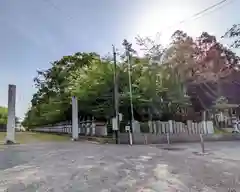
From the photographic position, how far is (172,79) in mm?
22453

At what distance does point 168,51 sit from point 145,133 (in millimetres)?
7974

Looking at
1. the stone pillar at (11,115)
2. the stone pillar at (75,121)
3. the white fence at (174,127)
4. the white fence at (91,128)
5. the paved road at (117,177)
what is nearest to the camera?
the paved road at (117,177)

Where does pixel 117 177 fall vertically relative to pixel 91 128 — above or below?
below

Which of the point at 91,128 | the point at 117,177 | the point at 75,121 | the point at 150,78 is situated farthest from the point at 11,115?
the point at 117,177

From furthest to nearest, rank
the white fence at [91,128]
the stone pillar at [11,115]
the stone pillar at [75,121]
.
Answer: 1. the white fence at [91,128]
2. the stone pillar at [75,121]
3. the stone pillar at [11,115]

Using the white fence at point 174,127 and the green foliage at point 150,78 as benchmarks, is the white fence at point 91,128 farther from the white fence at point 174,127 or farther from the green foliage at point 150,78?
the white fence at point 174,127

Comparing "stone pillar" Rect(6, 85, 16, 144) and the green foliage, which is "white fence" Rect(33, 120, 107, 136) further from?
"stone pillar" Rect(6, 85, 16, 144)

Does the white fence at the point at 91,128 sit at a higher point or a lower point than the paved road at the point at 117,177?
higher

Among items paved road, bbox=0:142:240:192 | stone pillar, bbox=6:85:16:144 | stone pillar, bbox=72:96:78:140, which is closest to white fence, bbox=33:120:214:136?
stone pillar, bbox=72:96:78:140

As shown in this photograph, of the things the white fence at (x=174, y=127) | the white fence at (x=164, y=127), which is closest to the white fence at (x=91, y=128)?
the white fence at (x=164, y=127)

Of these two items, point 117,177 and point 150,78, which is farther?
point 150,78

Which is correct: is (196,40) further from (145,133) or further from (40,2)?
(40,2)

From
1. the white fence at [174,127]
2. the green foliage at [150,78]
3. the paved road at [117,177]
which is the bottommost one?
the paved road at [117,177]

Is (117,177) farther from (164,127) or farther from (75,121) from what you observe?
(75,121)
